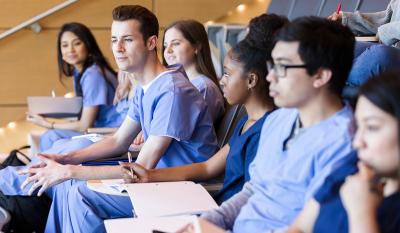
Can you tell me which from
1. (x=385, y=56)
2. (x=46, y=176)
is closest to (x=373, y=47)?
(x=385, y=56)

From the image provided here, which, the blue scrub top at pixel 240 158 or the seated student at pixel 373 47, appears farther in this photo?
the blue scrub top at pixel 240 158

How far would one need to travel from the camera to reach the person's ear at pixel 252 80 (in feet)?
6.12

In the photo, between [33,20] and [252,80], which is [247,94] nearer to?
[252,80]

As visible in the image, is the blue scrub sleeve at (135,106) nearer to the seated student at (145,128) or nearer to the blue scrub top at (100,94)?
the seated student at (145,128)

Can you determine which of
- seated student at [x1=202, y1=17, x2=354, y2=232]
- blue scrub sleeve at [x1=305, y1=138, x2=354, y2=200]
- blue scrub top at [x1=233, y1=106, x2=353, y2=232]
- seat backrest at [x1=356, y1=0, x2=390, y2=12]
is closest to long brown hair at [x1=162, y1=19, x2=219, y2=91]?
seat backrest at [x1=356, y1=0, x2=390, y2=12]

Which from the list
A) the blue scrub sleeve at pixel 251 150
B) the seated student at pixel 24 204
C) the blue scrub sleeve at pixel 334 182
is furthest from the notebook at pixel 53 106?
the blue scrub sleeve at pixel 334 182

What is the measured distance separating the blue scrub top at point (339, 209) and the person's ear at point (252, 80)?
0.68 m

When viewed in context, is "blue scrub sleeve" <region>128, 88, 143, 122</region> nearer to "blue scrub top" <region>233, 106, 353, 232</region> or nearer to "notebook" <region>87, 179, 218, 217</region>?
"notebook" <region>87, 179, 218, 217</region>

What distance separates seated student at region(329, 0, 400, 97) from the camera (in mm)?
1688

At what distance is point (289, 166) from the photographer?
137 centimetres

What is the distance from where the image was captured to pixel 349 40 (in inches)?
54.0

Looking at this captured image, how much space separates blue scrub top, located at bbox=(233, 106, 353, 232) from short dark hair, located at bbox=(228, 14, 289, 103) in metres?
0.31

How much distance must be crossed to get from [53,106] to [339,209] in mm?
2631

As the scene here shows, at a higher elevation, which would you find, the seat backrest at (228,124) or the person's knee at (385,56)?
the person's knee at (385,56)
